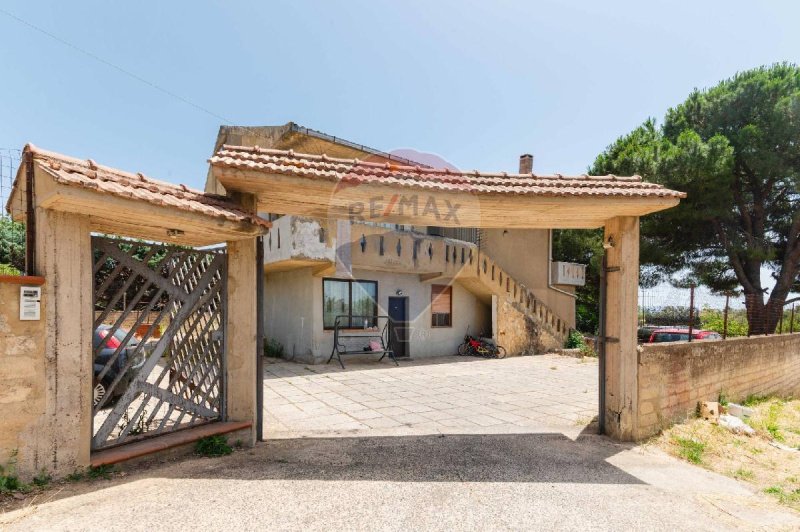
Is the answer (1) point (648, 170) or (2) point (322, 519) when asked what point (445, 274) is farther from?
(2) point (322, 519)

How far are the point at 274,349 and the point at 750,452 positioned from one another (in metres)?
11.1

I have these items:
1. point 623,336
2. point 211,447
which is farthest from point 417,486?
point 623,336

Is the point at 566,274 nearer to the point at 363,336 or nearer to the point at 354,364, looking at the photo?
the point at 363,336

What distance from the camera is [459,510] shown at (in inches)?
134

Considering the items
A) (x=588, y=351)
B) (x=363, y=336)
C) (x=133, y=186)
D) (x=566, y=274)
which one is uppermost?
(x=133, y=186)

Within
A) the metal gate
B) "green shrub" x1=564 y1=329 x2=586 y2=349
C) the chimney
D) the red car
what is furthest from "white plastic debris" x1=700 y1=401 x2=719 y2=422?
the chimney

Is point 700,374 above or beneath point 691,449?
above

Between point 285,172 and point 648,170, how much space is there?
14.8 m

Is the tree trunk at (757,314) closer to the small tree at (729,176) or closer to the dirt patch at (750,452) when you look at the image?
the dirt patch at (750,452)

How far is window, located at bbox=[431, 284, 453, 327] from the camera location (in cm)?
1421

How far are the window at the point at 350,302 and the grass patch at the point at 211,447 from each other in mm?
7185

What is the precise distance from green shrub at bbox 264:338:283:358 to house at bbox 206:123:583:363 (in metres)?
0.14

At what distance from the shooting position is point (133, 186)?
13.0 ft

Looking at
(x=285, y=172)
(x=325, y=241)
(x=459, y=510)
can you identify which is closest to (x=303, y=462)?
(x=459, y=510)
